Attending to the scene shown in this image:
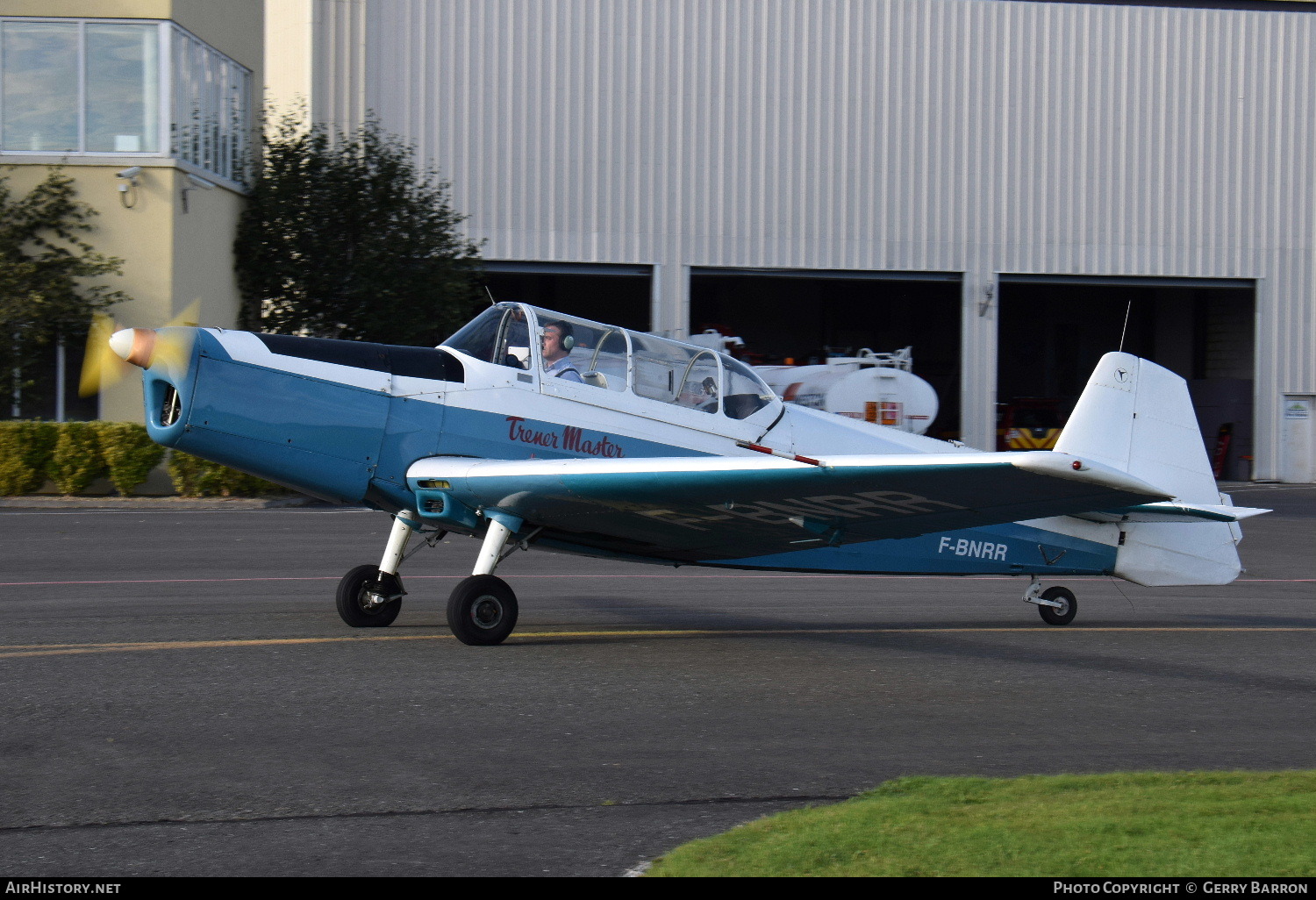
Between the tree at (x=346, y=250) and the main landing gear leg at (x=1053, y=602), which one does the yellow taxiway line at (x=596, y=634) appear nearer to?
the main landing gear leg at (x=1053, y=602)

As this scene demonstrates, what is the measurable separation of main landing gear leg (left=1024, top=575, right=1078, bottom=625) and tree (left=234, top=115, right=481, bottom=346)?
15.0 metres

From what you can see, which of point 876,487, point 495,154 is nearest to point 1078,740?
point 876,487

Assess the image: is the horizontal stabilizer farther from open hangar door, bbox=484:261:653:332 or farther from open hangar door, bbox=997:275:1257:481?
open hangar door, bbox=484:261:653:332

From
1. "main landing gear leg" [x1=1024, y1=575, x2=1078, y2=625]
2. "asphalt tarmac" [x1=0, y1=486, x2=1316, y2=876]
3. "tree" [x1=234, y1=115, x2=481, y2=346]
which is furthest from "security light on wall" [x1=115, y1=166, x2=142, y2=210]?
"main landing gear leg" [x1=1024, y1=575, x2=1078, y2=625]

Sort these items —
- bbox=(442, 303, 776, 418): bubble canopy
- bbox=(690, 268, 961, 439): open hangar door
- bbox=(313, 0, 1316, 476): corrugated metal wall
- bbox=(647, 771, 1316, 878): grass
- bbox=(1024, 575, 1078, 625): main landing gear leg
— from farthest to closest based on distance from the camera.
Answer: bbox=(690, 268, 961, 439): open hangar door → bbox=(313, 0, 1316, 476): corrugated metal wall → bbox=(1024, 575, 1078, 625): main landing gear leg → bbox=(442, 303, 776, 418): bubble canopy → bbox=(647, 771, 1316, 878): grass

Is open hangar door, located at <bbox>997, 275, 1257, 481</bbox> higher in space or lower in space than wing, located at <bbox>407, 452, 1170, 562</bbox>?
higher

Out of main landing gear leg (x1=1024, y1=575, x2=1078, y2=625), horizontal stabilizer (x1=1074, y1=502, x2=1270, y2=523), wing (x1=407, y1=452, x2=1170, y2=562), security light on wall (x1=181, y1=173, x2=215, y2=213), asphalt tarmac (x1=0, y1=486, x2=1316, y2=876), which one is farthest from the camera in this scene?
security light on wall (x1=181, y1=173, x2=215, y2=213)

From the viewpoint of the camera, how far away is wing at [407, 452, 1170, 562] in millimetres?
6539

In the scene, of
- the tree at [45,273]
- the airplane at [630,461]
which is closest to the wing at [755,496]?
the airplane at [630,461]

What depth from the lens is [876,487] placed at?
701 centimetres

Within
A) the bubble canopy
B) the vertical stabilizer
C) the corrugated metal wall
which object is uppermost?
the corrugated metal wall

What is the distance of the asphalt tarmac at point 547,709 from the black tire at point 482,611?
0.59ft

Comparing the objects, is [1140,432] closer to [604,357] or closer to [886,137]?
[604,357]

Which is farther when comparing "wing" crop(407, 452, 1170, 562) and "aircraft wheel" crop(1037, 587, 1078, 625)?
"aircraft wheel" crop(1037, 587, 1078, 625)
